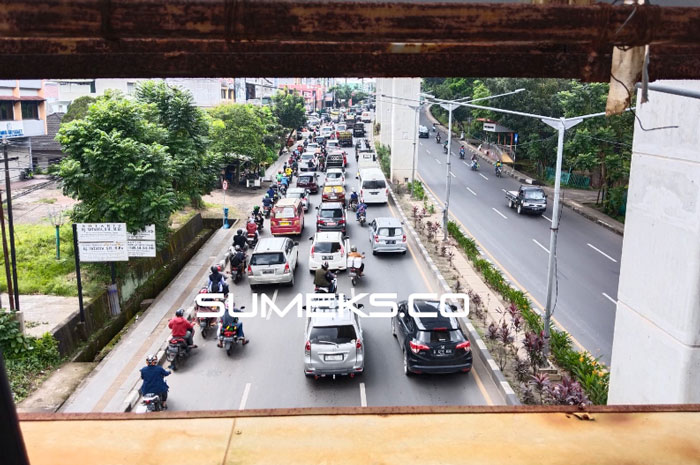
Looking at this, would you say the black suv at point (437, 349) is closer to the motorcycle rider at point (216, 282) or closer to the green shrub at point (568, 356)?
the green shrub at point (568, 356)

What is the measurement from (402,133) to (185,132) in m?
19.8

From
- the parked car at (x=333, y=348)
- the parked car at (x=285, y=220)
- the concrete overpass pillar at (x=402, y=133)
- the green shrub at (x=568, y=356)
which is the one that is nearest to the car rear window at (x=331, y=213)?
the parked car at (x=285, y=220)

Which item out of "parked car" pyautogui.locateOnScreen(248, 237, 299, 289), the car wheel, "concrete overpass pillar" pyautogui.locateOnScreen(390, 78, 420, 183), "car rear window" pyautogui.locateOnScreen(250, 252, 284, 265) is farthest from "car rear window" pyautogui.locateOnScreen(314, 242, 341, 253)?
"concrete overpass pillar" pyautogui.locateOnScreen(390, 78, 420, 183)

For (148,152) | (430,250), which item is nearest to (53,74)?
(148,152)

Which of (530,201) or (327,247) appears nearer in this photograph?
(327,247)

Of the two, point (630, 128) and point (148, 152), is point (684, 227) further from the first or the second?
point (630, 128)

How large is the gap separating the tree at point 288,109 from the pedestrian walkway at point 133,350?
41989 mm

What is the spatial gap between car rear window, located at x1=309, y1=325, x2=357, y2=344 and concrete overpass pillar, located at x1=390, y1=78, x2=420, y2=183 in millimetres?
31139

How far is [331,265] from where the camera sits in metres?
20.0

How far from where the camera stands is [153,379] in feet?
35.4

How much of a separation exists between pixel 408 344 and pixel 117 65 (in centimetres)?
1010

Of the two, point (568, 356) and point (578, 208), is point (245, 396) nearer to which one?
point (568, 356)

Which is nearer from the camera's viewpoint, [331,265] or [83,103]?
[331,265]

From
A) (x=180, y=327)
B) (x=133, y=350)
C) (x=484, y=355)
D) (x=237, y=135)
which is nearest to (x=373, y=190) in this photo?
(x=237, y=135)
